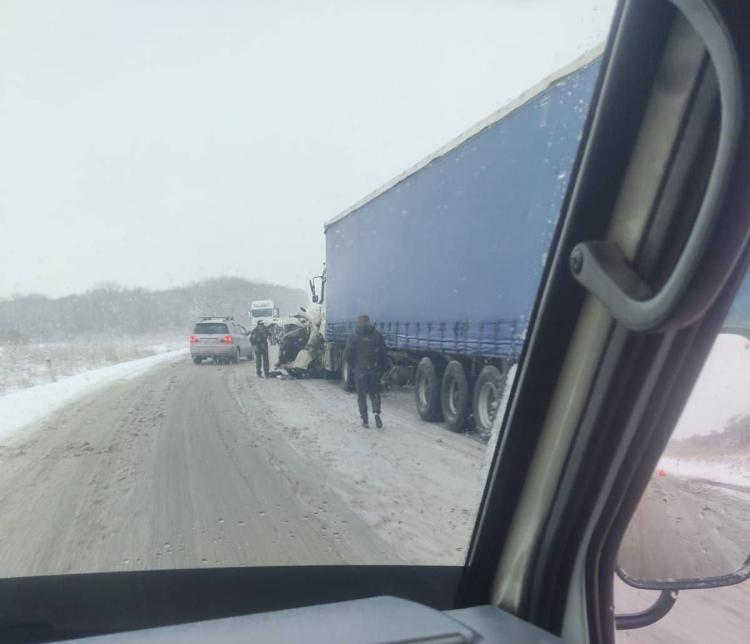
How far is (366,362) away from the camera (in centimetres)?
356

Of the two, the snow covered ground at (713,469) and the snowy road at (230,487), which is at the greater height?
the snow covered ground at (713,469)

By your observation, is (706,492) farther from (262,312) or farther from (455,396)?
(262,312)

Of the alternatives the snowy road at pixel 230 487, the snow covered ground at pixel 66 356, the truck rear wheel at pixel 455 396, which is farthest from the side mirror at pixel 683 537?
the snow covered ground at pixel 66 356

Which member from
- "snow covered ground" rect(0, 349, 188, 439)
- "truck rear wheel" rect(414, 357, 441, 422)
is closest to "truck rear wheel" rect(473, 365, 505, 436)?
"truck rear wheel" rect(414, 357, 441, 422)

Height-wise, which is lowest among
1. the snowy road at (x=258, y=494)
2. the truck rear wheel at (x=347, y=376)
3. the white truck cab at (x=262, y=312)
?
the snowy road at (x=258, y=494)

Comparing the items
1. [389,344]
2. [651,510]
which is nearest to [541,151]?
[389,344]

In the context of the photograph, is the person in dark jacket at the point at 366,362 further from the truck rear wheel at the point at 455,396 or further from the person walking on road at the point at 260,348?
the person walking on road at the point at 260,348

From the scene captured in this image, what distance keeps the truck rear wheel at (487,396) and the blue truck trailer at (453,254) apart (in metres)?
0.02

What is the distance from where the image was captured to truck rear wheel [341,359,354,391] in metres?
3.60

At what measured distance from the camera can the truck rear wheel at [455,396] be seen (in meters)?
3.73

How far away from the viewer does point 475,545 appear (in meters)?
2.56

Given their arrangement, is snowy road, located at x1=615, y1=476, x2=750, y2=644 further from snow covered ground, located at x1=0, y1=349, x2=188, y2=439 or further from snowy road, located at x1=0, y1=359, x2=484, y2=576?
snow covered ground, located at x1=0, y1=349, x2=188, y2=439

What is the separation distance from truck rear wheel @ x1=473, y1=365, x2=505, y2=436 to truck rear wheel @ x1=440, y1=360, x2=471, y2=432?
0.09m

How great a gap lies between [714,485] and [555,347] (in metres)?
0.82
